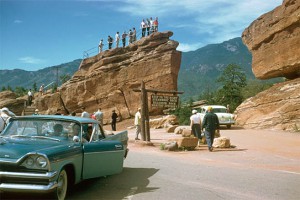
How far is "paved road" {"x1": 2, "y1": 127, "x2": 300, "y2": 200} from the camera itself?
24.4ft

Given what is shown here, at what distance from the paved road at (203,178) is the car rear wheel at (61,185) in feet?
1.83

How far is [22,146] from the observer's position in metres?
6.23

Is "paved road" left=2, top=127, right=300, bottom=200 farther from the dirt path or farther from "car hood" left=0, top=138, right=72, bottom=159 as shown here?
"car hood" left=0, top=138, right=72, bottom=159

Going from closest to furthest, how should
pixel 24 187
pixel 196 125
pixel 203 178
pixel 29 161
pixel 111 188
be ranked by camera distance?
pixel 24 187, pixel 29 161, pixel 111 188, pixel 203 178, pixel 196 125

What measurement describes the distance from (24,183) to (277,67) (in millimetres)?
25775

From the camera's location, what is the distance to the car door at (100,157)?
280 inches

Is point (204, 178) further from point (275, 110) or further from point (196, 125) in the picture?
point (275, 110)

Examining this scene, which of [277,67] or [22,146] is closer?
[22,146]

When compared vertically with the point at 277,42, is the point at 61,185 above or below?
below

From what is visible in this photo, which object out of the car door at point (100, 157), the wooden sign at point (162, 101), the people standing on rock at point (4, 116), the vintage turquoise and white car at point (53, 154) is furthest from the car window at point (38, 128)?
the wooden sign at point (162, 101)

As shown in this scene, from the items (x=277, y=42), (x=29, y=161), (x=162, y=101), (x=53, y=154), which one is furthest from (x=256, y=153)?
(x=277, y=42)

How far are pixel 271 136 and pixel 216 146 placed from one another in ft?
22.0

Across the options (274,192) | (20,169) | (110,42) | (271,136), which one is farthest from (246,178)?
(110,42)

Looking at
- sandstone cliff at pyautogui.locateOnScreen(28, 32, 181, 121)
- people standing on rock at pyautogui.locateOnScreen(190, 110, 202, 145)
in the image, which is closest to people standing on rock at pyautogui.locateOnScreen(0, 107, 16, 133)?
people standing on rock at pyautogui.locateOnScreen(190, 110, 202, 145)
